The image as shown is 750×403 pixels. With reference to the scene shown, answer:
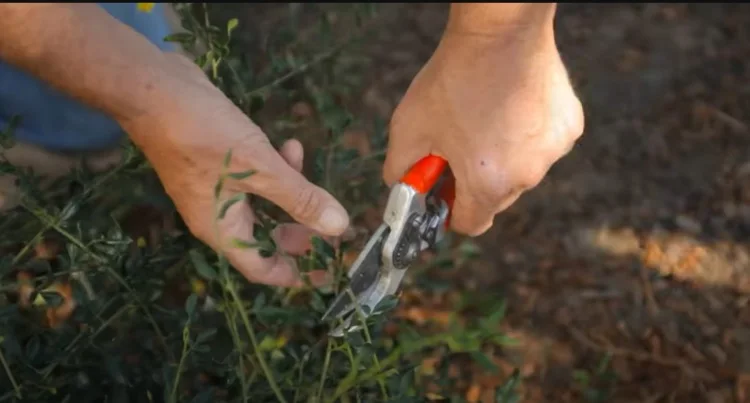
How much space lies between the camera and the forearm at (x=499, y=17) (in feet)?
3.45

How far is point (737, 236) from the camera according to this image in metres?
1.81

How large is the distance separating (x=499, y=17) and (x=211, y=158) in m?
0.40

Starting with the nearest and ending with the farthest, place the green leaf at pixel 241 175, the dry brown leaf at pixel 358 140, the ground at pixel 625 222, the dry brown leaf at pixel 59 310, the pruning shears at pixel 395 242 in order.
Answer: the green leaf at pixel 241 175 < the pruning shears at pixel 395 242 < the dry brown leaf at pixel 59 310 < the ground at pixel 625 222 < the dry brown leaf at pixel 358 140

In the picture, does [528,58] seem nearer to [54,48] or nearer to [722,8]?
[54,48]

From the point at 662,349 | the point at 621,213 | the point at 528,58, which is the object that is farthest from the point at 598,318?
the point at 528,58

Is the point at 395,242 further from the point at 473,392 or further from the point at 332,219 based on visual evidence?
the point at 473,392

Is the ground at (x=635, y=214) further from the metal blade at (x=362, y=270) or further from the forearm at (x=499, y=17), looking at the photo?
the forearm at (x=499, y=17)

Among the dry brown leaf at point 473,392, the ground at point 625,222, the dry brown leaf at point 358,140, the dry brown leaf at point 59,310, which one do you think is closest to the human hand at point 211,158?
the ground at point 625,222

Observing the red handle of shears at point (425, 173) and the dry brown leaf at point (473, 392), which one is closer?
the red handle of shears at point (425, 173)

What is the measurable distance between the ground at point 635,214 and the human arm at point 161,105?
0.67 meters

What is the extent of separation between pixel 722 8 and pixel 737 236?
27.3 inches

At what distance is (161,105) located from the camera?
113 centimetres

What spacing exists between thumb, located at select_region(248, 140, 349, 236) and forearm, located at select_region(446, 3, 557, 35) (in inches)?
10.8

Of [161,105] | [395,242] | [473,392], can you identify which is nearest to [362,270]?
[395,242]
